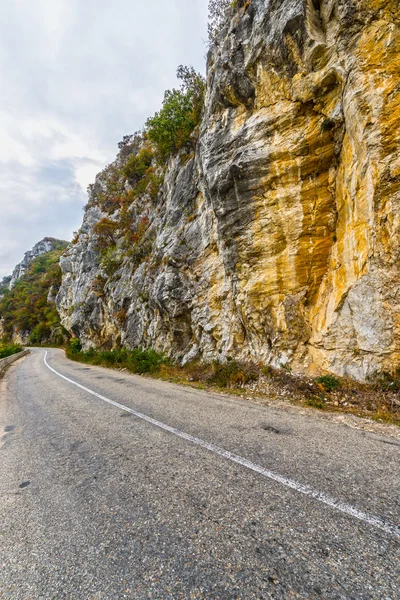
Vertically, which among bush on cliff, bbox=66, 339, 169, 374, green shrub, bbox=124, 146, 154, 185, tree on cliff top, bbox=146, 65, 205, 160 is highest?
green shrub, bbox=124, 146, 154, 185

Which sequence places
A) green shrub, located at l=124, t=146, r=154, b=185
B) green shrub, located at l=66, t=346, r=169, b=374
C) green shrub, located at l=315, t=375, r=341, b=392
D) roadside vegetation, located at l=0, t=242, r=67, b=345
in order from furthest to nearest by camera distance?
1. roadside vegetation, located at l=0, t=242, r=67, b=345
2. green shrub, located at l=124, t=146, r=154, b=185
3. green shrub, located at l=66, t=346, r=169, b=374
4. green shrub, located at l=315, t=375, r=341, b=392

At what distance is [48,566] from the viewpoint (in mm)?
1779

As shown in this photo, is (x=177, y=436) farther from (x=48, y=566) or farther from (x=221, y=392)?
(x=221, y=392)

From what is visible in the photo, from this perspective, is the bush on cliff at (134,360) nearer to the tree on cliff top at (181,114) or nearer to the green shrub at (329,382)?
the green shrub at (329,382)

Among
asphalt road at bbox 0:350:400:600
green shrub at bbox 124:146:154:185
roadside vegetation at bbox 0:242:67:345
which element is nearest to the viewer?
asphalt road at bbox 0:350:400:600

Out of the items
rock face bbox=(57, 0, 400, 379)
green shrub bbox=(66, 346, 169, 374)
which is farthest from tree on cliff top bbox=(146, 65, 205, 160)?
green shrub bbox=(66, 346, 169, 374)

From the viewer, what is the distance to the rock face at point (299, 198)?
5.25 m

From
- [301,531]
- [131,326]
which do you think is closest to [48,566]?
[301,531]

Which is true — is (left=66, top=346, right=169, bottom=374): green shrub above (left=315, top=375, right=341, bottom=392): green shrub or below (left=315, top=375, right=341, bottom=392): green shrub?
below

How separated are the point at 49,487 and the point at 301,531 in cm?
260

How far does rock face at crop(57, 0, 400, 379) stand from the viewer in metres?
5.25

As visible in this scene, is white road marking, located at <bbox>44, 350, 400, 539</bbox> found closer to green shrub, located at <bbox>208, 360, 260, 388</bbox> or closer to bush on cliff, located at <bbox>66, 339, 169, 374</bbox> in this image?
green shrub, located at <bbox>208, 360, 260, 388</bbox>

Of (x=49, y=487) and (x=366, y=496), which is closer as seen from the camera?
(x=366, y=496)

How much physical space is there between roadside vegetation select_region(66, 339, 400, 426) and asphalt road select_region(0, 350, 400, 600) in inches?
40.2
